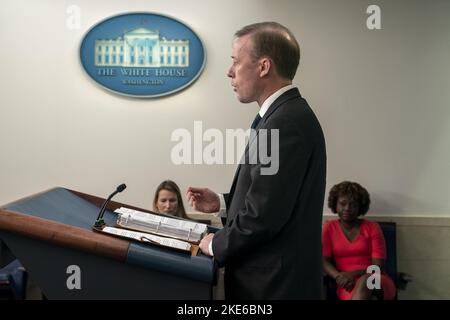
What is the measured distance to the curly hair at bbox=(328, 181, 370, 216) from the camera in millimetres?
3043

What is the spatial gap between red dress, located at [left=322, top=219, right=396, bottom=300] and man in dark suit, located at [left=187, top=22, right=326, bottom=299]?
172 centimetres

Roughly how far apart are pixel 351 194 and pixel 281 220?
1.94m

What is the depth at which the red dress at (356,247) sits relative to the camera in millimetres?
2965

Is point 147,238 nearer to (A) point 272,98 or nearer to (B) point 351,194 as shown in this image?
(A) point 272,98

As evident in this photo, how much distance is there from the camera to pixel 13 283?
2631 mm

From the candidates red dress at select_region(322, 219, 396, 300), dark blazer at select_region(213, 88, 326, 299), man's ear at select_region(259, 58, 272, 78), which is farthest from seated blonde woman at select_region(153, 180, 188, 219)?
man's ear at select_region(259, 58, 272, 78)

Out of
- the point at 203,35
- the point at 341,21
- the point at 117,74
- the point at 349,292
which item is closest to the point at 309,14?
the point at 341,21

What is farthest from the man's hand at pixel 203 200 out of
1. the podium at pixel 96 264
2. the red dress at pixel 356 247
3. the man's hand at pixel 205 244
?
the red dress at pixel 356 247

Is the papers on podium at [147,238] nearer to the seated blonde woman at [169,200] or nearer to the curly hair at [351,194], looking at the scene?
the seated blonde woman at [169,200]

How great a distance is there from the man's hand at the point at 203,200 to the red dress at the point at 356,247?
162cm

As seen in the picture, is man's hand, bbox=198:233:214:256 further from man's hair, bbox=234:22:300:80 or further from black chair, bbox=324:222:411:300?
black chair, bbox=324:222:411:300

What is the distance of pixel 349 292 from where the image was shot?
9.23ft
